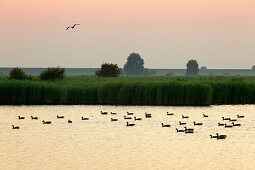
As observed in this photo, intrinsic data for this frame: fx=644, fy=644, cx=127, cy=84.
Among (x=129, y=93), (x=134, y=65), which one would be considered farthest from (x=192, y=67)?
(x=129, y=93)

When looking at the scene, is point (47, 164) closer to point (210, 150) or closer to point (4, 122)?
point (210, 150)

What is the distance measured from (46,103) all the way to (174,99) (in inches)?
398

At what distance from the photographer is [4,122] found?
3894 centimetres

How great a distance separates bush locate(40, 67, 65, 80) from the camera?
65.1 m

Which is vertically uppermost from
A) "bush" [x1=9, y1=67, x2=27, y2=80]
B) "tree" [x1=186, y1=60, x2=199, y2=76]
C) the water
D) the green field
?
"tree" [x1=186, y1=60, x2=199, y2=76]

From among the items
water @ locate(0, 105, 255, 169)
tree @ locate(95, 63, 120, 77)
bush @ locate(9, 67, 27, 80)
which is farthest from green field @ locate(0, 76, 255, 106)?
tree @ locate(95, 63, 120, 77)

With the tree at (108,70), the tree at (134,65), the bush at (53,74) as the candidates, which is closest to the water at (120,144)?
the bush at (53,74)

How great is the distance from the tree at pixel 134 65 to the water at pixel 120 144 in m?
121

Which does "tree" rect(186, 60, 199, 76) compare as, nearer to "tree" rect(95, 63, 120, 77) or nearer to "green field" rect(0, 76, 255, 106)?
"tree" rect(95, 63, 120, 77)

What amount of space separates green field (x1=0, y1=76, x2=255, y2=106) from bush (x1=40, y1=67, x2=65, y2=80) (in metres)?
13.1

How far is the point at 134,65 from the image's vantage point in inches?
6560

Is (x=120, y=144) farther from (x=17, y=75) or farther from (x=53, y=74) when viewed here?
(x=53, y=74)

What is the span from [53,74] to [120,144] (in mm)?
37635

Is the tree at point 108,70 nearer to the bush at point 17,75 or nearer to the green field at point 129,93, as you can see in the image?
the bush at point 17,75
